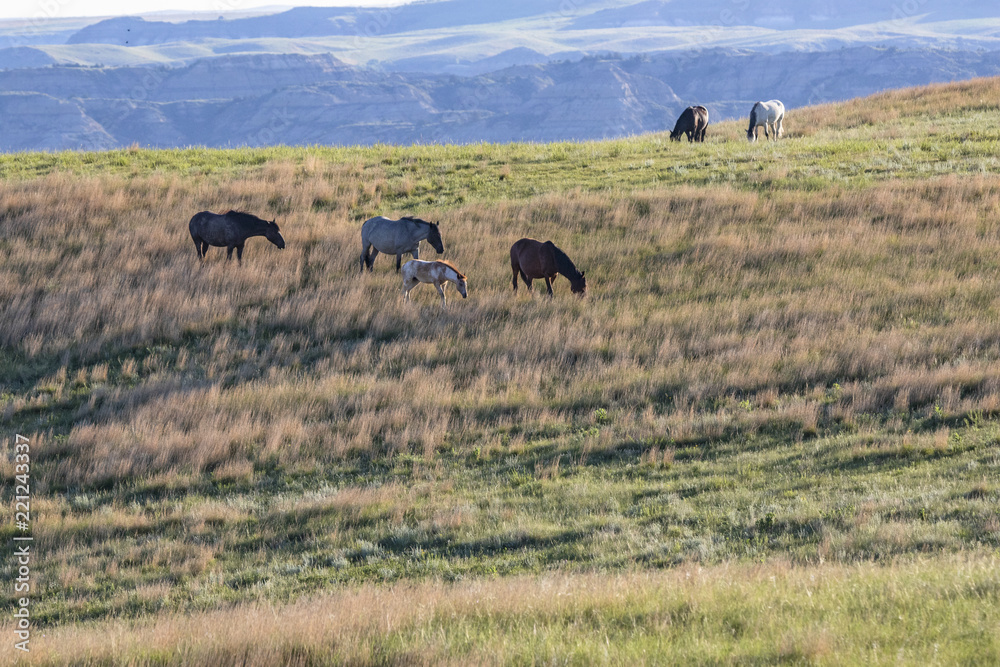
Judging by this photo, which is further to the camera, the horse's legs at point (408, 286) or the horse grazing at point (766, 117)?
the horse grazing at point (766, 117)

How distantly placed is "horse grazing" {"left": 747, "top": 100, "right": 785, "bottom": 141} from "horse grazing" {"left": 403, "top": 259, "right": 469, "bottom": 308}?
59.3ft

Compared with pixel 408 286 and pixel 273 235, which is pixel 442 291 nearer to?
pixel 408 286

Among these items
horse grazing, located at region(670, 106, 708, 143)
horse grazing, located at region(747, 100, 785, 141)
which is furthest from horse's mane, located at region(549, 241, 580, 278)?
horse grazing, located at region(747, 100, 785, 141)

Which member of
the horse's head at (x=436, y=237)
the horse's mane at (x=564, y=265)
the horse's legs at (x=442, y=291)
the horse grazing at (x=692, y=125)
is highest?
the horse grazing at (x=692, y=125)

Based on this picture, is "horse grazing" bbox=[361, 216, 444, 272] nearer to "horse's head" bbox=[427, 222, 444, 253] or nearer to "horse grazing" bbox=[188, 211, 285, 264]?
"horse's head" bbox=[427, 222, 444, 253]

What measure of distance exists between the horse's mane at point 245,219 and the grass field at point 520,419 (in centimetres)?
82

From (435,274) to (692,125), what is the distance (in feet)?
59.1

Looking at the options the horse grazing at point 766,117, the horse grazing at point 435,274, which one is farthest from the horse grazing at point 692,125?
the horse grazing at point 435,274

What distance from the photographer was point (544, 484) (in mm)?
10039

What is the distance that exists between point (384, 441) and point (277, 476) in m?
1.59

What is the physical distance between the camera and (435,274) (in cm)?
1711

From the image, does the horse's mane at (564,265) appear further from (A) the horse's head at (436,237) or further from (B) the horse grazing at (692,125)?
(B) the horse grazing at (692,125)

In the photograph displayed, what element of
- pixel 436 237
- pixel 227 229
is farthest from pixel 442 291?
pixel 227 229

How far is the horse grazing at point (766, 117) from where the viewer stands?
102 feet
